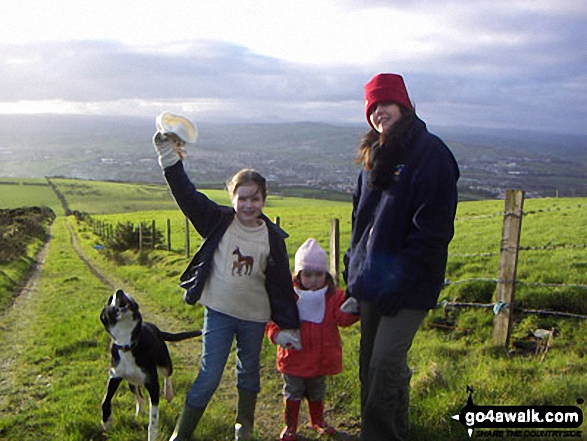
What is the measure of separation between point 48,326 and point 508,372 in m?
7.93

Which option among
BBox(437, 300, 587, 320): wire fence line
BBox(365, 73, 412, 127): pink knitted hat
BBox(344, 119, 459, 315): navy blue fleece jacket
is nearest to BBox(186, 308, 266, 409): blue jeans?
BBox(344, 119, 459, 315): navy blue fleece jacket

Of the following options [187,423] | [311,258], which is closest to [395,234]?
[311,258]

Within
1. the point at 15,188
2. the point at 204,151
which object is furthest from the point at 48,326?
the point at 204,151

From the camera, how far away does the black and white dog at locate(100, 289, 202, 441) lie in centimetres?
390

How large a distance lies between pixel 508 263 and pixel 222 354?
156 inches

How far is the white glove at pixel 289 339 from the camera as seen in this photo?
13.9 ft

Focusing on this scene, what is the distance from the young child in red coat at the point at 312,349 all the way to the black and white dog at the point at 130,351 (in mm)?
992

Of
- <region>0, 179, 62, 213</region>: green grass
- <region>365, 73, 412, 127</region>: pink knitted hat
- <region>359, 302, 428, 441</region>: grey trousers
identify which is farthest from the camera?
<region>0, 179, 62, 213</region>: green grass

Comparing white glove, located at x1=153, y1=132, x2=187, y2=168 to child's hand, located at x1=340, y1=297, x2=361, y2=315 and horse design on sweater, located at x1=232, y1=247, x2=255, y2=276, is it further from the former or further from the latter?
child's hand, located at x1=340, y1=297, x2=361, y2=315

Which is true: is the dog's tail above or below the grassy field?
above

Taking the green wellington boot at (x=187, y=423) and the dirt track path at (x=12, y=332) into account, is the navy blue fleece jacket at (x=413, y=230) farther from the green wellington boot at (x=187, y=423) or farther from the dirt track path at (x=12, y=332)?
the dirt track path at (x=12, y=332)

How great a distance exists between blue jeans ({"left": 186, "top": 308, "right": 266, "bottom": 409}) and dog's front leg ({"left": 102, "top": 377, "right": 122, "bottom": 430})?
61 centimetres

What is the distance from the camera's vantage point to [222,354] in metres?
4.07

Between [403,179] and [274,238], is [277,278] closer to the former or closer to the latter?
[274,238]
